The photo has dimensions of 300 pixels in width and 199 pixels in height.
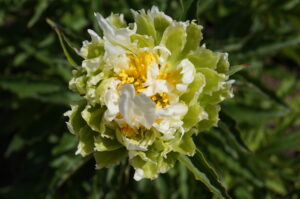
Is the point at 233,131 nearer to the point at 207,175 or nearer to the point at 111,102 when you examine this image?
the point at 207,175

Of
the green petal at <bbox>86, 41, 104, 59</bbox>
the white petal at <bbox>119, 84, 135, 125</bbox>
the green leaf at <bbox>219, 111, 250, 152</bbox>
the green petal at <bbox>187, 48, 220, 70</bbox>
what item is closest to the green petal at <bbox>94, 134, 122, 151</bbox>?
the white petal at <bbox>119, 84, 135, 125</bbox>

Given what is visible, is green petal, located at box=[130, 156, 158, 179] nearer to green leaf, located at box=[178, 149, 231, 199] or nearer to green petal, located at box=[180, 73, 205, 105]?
green leaf, located at box=[178, 149, 231, 199]

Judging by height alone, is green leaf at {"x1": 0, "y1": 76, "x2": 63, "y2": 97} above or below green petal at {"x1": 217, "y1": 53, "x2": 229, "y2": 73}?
below

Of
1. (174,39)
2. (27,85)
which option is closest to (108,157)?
(174,39)

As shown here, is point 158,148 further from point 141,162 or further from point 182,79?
point 182,79

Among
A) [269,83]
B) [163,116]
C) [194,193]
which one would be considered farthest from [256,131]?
[163,116]

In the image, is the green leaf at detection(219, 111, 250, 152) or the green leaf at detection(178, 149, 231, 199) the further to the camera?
the green leaf at detection(219, 111, 250, 152)

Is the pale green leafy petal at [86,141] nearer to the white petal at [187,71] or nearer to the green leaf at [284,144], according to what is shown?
the white petal at [187,71]
